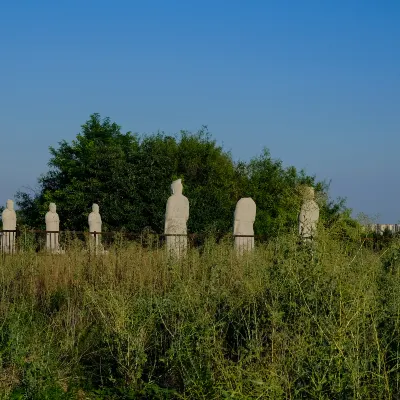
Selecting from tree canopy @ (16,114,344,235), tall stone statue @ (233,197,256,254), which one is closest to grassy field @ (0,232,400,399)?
tall stone statue @ (233,197,256,254)

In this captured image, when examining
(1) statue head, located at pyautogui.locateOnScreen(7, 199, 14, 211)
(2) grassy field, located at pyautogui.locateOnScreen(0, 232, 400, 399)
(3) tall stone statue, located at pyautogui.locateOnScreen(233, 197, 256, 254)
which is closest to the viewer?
(2) grassy field, located at pyautogui.locateOnScreen(0, 232, 400, 399)

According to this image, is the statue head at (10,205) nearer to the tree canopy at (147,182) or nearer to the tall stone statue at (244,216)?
the tree canopy at (147,182)

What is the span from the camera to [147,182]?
34.2 metres

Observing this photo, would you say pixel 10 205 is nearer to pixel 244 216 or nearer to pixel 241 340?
pixel 244 216

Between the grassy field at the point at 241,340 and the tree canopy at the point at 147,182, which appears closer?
the grassy field at the point at 241,340

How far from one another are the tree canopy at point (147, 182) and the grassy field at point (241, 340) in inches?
777

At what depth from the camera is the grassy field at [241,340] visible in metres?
5.67

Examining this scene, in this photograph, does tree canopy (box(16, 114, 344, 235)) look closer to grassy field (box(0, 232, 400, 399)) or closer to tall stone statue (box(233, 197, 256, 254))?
tall stone statue (box(233, 197, 256, 254))

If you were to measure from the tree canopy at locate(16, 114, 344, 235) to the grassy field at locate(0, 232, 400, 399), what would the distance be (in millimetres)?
19744

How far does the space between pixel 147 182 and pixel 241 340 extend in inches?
1065

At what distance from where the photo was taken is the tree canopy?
33.5m

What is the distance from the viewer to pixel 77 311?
33.0ft

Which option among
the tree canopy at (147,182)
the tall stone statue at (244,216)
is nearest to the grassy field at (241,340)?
the tall stone statue at (244,216)

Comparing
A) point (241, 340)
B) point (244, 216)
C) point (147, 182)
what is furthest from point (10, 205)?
point (241, 340)
